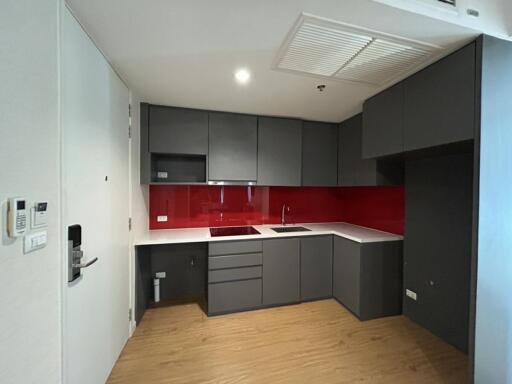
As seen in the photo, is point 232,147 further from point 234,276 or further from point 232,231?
point 234,276

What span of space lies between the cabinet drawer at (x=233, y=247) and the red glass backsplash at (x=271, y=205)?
1.93 ft

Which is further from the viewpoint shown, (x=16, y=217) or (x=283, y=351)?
(x=283, y=351)

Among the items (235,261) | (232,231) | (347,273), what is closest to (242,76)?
(232,231)

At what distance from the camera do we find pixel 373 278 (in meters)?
2.28

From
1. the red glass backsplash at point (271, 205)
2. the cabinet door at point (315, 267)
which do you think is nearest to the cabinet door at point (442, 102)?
the red glass backsplash at point (271, 205)

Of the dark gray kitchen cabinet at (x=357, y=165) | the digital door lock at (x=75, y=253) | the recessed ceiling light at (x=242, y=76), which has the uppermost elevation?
the recessed ceiling light at (x=242, y=76)

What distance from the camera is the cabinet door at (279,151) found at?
268cm

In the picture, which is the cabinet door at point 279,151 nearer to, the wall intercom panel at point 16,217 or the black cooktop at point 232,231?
the black cooktop at point 232,231

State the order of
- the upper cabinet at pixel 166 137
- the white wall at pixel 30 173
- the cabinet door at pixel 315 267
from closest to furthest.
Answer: the white wall at pixel 30 173 < the upper cabinet at pixel 166 137 < the cabinet door at pixel 315 267

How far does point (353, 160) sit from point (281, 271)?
1.63 metres

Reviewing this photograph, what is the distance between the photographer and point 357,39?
131 centimetres

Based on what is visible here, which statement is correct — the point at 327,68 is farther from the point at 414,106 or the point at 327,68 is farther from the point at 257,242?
the point at 257,242

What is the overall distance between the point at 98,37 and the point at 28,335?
1567 millimetres

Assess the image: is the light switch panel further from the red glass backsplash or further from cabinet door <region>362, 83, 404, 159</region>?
cabinet door <region>362, 83, 404, 159</region>
